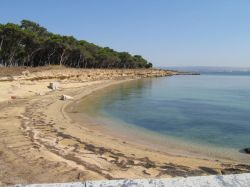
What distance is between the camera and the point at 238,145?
16.4 metres

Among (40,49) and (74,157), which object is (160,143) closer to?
(74,157)

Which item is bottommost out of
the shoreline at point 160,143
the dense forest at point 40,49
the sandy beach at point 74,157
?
the shoreline at point 160,143

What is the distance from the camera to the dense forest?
59.4 metres

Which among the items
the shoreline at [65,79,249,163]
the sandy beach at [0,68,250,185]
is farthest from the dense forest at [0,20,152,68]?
the sandy beach at [0,68,250,185]

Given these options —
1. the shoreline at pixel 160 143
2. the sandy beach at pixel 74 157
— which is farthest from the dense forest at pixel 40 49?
the sandy beach at pixel 74 157

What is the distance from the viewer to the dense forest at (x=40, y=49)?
59375mm

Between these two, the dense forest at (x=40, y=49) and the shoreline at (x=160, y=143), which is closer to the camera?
the shoreline at (x=160, y=143)

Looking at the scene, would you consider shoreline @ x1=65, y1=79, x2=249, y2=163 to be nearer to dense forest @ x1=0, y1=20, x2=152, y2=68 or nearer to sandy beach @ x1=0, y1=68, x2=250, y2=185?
sandy beach @ x1=0, y1=68, x2=250, y2=185

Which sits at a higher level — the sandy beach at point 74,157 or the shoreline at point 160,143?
the sandy beach at point 74,157

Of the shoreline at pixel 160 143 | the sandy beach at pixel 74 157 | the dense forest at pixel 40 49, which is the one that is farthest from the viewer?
the dense forest at pixel 40 49

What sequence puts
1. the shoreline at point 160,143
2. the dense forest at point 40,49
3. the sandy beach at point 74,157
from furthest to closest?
1. the dense forest at point 40,49
2. the shoreline at point 160,143
3. the sandy beach at point 74,157

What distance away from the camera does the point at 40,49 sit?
72688 millimetres

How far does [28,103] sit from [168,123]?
12.7m

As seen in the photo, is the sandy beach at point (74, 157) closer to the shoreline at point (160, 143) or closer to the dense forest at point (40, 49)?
the shoreline at point (160, 143)
